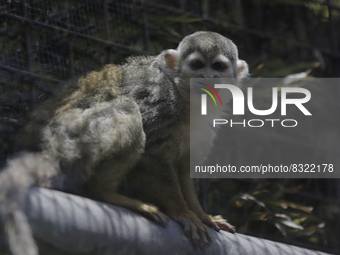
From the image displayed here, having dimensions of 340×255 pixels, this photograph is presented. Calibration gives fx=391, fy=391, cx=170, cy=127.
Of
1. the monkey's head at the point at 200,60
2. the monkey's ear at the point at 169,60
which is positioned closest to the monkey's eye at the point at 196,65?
the monkey's head at the point at 200,60

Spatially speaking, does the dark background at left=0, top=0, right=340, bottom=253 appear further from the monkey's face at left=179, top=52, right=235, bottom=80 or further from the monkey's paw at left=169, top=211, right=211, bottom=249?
the monkey's paw at left=169, top=211, right=211, bottom=249

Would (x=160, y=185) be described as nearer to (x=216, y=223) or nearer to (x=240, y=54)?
(x=216, y=223)

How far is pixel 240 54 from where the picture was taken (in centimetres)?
533

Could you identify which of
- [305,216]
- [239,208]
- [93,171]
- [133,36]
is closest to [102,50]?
[133,36]

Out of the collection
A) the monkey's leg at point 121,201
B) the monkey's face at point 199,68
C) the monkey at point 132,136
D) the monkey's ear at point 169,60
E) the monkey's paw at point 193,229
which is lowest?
the monkey's paw at point 193,229

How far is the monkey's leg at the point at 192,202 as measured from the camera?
303 centimetres

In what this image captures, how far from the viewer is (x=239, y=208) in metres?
4.83

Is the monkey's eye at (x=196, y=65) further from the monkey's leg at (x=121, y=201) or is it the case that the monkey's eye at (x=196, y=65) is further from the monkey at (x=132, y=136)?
the monkey's leg at (x=121, y=201)

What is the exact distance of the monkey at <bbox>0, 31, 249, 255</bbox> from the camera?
2.43m

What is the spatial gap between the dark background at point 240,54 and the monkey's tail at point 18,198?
0.76m

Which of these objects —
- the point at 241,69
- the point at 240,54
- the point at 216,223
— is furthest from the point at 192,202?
the point at 240,54

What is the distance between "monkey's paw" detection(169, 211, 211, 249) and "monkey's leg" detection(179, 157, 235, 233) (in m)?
0.27

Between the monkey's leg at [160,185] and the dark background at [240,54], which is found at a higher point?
the dark background at [240,54]

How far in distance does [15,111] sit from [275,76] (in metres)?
3.63
